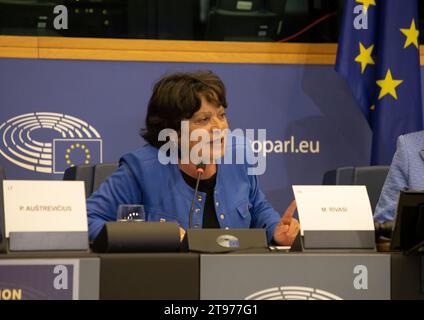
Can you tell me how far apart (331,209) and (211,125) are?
99cm

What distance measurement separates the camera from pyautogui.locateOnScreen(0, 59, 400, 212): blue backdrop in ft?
14.6

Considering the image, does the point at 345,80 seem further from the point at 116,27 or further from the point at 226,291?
the point at 226,291

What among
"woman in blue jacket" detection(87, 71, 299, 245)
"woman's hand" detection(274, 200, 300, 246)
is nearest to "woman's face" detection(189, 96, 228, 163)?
"woman in blue jacket" detection(87, 71, 299, 245)

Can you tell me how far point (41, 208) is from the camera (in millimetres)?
2139

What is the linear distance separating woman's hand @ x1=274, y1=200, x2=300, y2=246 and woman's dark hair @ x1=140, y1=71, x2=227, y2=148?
0.67 m

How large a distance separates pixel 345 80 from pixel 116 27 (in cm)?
141

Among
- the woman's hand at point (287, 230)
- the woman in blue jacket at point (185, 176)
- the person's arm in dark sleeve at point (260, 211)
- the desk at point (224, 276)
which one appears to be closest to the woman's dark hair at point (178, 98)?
the woman in blue jacket at point (185, 176)

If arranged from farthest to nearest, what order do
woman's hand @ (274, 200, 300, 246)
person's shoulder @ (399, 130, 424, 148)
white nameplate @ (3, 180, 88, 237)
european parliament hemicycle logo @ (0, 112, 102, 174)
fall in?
european parliament hemicycle logo @ (0, 112, 102, 174)
person's shoulder @ (399, 130, 424, 148)
woman's hand @ (274, 200, 300, 246)
white nameplate @ (3, 180, 88, 237)

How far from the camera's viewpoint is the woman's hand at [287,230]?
2639 millimetres

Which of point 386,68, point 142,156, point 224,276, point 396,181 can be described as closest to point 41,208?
point 224,276

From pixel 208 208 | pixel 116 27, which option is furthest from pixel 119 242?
pixel 116 27

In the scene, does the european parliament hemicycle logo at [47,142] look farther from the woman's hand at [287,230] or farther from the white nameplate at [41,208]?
the white nameplate at [41,208]

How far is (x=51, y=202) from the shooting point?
2148 mm

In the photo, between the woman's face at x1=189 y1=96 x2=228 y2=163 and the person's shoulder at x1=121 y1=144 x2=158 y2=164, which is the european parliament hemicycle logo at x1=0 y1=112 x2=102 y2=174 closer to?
the person's shoulder at x1=121 y1=144 x2=158 y2=164
